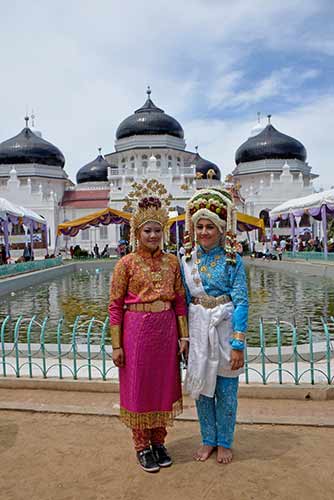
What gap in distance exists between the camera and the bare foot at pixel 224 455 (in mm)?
2787

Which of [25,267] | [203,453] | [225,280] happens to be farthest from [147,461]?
[25,267]

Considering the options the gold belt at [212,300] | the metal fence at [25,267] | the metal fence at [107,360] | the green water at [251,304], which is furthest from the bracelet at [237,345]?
the metal fence at [25,267]

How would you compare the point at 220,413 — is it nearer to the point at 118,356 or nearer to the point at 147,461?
the point at 147,461

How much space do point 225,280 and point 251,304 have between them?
6.64 meters

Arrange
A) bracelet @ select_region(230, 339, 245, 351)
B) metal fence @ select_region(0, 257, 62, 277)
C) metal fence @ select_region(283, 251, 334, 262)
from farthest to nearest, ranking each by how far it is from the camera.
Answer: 1. metal fence @ select_region(283, 251, 334, 262)
2. metal fence @ select_region(0, 257, 62, 277)
3. bracelet @ select_region(230, 339, 245, 351)

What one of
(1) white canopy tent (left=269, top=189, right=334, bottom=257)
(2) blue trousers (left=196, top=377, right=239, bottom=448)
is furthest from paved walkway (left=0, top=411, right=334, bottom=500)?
(1) white canopy tent (left=269, top=189, right=334, bottom=257)

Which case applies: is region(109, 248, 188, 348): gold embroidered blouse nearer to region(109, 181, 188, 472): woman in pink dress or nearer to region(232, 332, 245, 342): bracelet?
region(109, 181, 188, 472): woman in pink dress

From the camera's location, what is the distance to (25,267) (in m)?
16.3

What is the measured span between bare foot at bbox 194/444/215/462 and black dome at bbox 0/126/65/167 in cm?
3921

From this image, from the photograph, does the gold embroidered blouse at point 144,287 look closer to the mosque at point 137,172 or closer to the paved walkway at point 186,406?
the paved walkway at point 186,406

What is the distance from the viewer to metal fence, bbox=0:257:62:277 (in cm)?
1443

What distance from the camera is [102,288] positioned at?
12.8 m

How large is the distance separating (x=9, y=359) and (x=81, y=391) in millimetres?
1181

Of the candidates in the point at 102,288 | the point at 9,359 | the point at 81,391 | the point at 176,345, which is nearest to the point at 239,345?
the point at 176,345
